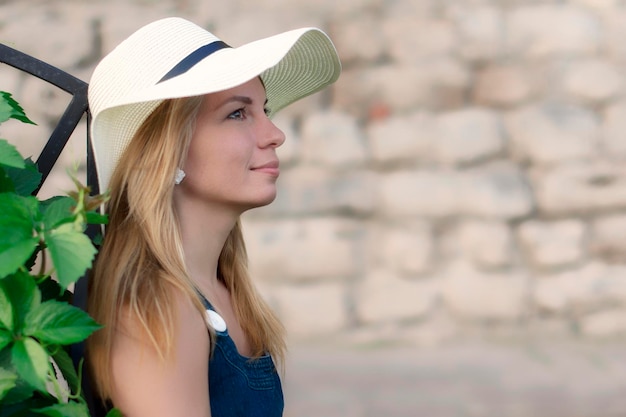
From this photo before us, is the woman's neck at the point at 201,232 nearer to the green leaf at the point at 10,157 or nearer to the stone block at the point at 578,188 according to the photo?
the green leaf at the point at 10,157

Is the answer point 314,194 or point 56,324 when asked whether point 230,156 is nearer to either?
point 56,324

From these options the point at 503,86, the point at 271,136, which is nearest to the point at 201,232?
the point at 271,136

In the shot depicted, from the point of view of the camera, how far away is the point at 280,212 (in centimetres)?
318

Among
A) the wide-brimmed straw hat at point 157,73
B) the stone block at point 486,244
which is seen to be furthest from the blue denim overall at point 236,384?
the stone block at point 486,244

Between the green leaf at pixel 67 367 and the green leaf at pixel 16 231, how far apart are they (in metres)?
0.16

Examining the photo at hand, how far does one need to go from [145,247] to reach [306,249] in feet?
6.10

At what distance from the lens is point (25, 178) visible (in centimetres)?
119

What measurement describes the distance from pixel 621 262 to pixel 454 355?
1.99ft

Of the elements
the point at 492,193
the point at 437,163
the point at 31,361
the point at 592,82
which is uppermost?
the point at 592,82

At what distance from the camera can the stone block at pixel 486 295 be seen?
3180 millimetres

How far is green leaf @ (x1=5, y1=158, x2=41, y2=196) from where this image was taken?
1184 mm

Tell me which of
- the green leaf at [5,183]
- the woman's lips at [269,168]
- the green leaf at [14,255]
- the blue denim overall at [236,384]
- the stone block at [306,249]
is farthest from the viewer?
the stone block at [306,249]

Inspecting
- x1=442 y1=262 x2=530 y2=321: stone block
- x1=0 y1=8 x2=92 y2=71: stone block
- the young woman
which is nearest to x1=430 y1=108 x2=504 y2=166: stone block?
x1=442 y1=262 x2=530 y2=321: stone block

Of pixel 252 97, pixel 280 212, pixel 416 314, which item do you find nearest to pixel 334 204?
pixel 280 212
